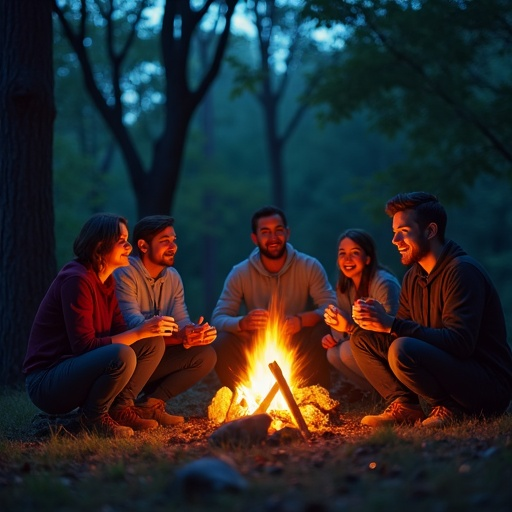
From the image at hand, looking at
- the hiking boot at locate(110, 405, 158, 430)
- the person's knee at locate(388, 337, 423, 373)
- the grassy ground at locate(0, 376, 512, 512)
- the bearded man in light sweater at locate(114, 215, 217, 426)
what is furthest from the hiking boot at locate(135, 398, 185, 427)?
the person's knee at locate(388, 337, 423, 373)

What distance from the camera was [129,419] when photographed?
6016 millimetres

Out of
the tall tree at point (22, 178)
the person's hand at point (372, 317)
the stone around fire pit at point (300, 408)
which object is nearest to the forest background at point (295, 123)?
the tall tree at point (22, 178)

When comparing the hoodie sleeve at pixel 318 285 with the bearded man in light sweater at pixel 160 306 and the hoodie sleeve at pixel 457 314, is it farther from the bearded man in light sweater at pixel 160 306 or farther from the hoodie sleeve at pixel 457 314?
the hoodie sleeve at pixel 457 314

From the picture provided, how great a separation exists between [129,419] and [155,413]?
1.13 feet

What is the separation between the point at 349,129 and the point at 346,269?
28838 mm

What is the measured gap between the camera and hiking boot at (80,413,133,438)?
5.67 m

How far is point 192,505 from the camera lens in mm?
3623

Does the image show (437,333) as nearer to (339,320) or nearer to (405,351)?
(405,351)

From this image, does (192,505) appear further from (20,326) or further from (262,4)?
(262,4)

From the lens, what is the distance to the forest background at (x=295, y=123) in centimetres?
1079

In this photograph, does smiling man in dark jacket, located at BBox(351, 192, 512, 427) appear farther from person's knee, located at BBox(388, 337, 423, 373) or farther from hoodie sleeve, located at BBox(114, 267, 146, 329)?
hoodie sleeve, located at BBox(114, 267, 146, 329)

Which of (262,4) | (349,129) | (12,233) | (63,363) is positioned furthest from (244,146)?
(63,363)

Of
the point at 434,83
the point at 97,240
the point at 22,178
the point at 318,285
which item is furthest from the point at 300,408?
the point at 434,83

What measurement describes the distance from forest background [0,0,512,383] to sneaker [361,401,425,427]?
13.0 ft
